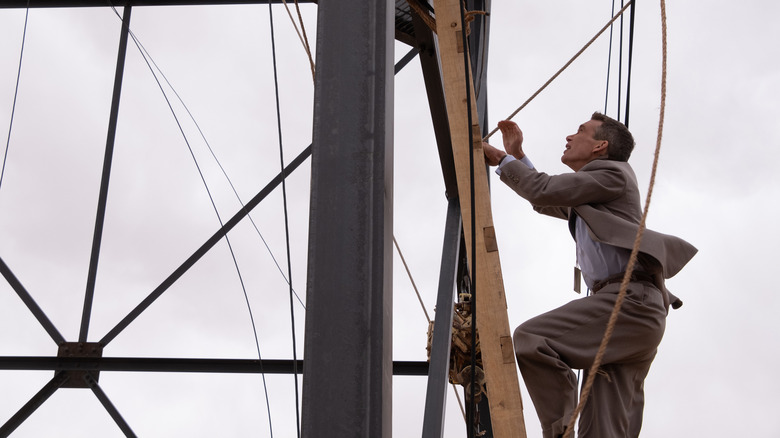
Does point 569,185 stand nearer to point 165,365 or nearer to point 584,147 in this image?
point 584,147

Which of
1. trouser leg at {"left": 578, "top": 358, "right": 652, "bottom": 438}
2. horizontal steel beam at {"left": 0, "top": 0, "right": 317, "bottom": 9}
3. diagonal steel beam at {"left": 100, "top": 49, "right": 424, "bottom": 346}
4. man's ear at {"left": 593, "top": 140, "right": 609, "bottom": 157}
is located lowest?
trouser leg at {"left": 578, "top": 358, "right": 652, "bottom": 438}

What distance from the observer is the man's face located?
4320 mm

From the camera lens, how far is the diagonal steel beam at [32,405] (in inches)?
300

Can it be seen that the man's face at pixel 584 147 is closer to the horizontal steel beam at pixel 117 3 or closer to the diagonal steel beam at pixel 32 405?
the diagonal steel beam at pixel 32 405

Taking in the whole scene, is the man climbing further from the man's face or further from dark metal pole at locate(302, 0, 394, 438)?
dark metal pole at locate(302, 0, 394, 438)

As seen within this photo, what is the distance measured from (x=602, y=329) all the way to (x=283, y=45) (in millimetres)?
16172

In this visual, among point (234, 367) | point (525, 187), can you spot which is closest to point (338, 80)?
point (525, 187)

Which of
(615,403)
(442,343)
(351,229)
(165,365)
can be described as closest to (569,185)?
(615,403)

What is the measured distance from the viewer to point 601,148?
4.30 m

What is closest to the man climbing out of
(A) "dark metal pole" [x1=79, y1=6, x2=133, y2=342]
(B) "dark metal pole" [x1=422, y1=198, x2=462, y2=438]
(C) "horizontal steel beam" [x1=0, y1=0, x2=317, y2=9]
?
(B) "dark metal pole" [x1=422, y1=198, x2=462, y2=438]

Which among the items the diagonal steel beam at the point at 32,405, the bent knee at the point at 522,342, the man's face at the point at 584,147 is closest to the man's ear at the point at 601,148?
the man's face at the point at 584,147

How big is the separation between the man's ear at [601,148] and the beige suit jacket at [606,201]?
17 centimetres

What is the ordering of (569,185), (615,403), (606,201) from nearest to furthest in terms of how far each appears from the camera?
(615,403) < (569,185) < (606,201)

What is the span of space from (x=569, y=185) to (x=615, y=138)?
1.71 ft
